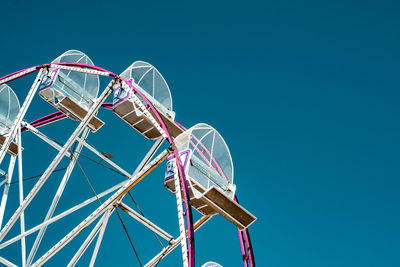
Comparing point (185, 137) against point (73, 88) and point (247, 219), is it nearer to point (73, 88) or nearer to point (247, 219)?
point (247, 219)

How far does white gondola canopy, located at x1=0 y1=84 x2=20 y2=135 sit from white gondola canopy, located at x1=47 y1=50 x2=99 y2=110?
3.11 meters

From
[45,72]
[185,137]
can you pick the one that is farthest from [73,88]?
[185,137]

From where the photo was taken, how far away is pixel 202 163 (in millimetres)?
16547

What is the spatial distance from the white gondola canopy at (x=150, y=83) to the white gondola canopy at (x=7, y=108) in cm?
578

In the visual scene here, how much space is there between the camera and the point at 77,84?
20.8m

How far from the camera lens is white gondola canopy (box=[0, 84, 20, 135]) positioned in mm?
22578

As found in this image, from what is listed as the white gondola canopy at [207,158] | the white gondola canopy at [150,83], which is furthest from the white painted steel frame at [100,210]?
the white gondola canopy at [150,83]

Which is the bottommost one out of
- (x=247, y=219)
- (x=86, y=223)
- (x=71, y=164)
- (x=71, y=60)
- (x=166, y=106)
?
(x=86, y=223)

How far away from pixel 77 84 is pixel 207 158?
6.36m

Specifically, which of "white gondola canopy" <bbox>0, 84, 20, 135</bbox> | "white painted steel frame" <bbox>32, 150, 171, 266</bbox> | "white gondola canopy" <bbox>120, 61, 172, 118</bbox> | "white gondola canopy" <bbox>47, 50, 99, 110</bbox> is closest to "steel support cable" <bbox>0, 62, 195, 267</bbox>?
"white painted steel frame" <bbox>32, 150, 171, 266</bbox>

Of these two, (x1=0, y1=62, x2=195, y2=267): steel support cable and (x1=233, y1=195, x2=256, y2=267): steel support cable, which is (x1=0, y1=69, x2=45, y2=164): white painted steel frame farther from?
(x1=233, y1=195, x2=256, y2=267): steel support cable

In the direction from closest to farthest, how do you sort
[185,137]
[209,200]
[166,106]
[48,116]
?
[209,200] < [185,137] < [166,106] < [48,116]

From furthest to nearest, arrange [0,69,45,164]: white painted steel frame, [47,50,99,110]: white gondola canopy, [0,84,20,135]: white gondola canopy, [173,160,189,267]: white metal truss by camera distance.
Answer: [0,84,20,135]: white gondola canopy, [47,50,99,110]: white gondola canopy, [0,69,45,164]: white painted steel frame, [173,160,189,267]: white metal truss

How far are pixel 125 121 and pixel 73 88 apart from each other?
2999 millimetres
